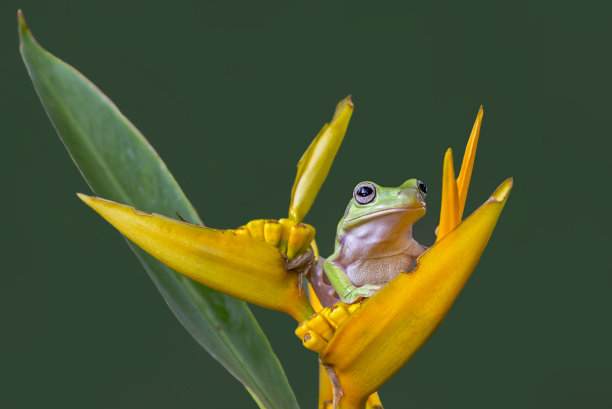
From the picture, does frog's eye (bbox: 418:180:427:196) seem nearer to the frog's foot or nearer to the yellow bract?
the yellow bract

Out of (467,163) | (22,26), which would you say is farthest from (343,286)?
(22,26)

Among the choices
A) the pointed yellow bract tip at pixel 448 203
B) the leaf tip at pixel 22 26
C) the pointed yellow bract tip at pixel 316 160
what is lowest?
the pointed yellow bract tip at pixel 448 203

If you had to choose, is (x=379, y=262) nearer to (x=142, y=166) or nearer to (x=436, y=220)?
(x=436, y=220)

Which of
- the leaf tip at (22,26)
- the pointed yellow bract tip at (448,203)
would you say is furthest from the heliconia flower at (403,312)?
the leaf tip at (22,26)

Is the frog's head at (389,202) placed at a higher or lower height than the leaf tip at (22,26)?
lower

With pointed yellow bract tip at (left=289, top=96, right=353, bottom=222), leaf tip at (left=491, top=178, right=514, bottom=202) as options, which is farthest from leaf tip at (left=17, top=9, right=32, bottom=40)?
leaf tip at (left=491, top=178, right=514, bottom=202)

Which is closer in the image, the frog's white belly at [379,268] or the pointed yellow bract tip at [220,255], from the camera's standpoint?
the pointed yellow bract tip at [220,255]

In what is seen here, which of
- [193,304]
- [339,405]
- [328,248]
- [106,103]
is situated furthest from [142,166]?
[339,405]

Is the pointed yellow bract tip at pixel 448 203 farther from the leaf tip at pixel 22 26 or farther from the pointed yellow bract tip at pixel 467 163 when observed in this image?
the leaf tip at pixel 22 26
